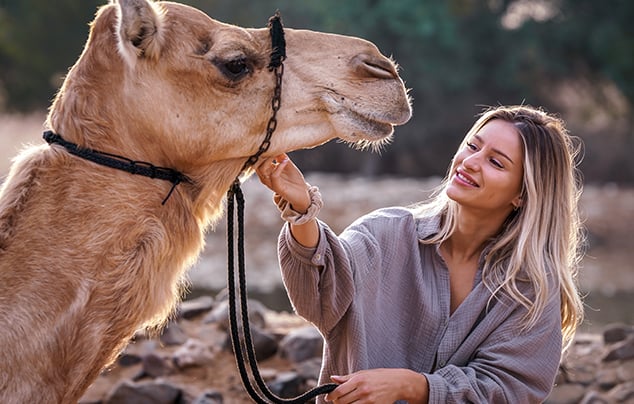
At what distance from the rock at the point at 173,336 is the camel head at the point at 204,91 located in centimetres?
346

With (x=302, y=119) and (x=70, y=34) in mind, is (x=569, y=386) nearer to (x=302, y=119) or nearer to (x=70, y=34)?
(x=302, y=119)

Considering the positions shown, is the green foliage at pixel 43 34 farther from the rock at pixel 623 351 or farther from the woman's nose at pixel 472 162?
the woman's nose at pixel 472 162

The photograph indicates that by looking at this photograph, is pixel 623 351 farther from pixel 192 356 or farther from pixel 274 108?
pixel 274 108

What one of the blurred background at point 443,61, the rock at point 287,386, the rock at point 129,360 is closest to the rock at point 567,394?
the rock at point 287,386

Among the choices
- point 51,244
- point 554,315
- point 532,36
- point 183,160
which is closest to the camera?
point 51,244

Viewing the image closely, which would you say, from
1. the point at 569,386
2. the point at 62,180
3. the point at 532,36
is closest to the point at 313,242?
the point at 62,180

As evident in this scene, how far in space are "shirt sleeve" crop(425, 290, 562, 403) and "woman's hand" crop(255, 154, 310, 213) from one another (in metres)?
0.90

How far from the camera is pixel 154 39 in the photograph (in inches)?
130

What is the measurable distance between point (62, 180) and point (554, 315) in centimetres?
215

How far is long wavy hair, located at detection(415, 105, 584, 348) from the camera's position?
400cm

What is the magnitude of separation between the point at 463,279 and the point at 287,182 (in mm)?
1114

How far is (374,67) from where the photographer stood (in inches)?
139

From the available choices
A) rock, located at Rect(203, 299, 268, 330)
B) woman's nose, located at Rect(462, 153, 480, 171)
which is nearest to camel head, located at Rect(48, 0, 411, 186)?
woman's nose, located at Rect(462, 153, 480, 171)

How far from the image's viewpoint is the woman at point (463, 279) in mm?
3734
